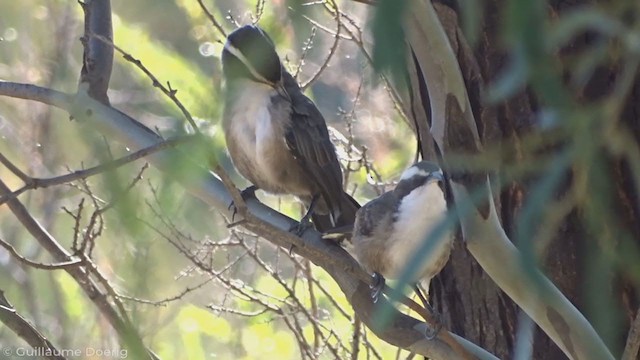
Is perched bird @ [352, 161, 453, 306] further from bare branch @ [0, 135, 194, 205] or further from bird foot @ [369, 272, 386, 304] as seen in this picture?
bare branch @ [0, 135, 194, 205]

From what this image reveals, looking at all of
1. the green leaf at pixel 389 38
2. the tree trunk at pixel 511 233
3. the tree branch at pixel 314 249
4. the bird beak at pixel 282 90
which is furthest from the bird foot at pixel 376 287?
the green leaf at pixel 389 38

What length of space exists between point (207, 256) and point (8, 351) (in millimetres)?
735

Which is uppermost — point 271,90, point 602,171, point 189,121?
point 271,90

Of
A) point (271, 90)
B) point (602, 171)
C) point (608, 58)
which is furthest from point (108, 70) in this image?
point (602, 171)

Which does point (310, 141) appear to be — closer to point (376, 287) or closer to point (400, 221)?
point (400, 221)

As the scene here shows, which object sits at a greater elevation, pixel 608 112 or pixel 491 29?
pixel 491 29

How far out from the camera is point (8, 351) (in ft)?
11.8

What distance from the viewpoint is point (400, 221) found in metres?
2.80

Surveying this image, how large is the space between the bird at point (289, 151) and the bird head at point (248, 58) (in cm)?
29

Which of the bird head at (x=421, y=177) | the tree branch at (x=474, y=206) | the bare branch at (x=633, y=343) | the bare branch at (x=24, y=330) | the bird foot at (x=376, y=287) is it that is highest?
the bird head at (x=421, y=177)

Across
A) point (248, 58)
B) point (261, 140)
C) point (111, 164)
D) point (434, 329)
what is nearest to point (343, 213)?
point (261, 140)

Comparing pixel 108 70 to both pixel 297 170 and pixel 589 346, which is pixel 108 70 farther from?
pixel 589 346

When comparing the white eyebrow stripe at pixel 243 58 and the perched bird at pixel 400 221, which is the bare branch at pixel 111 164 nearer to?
the white eyebrow stripe at pixel 243 58

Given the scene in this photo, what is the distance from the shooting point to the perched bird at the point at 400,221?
8.96ft
